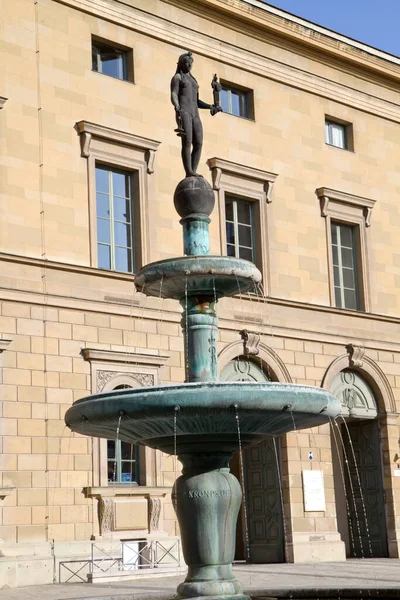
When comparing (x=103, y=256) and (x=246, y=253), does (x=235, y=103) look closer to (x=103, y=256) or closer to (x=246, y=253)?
(x=246, y=253)

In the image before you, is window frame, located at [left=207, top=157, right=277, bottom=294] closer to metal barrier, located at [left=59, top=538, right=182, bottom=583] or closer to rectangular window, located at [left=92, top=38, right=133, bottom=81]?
rectangular window, located at [left=92, top=38, right=133, bottom=81]

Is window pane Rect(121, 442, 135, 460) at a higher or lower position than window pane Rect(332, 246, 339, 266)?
lower

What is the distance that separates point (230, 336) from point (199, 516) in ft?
44.1

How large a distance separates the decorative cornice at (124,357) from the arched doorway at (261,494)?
220 centimetres

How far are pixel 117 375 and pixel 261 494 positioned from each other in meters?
5.59

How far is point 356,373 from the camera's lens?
28.5 m

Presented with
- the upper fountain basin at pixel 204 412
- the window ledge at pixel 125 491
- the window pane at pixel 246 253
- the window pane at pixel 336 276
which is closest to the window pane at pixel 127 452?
the window ledge at pixel 125 491

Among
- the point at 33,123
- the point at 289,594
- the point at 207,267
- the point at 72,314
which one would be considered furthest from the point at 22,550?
the point at 207,267

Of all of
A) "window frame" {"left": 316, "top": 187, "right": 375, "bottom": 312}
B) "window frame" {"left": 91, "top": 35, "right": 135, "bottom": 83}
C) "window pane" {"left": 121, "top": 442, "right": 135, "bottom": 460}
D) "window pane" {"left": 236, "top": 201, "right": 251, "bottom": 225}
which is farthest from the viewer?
"window frame" {"left": 316, "top": 187, "right": 375, "bottom": 312}

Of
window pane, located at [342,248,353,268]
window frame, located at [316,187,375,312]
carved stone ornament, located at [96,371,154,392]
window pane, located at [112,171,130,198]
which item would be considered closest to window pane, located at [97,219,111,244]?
window pane, located at [112,171,130,198]

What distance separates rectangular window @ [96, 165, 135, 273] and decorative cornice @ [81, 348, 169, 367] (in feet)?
6.14

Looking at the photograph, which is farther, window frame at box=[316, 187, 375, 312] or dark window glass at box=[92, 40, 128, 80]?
window frame at box=[316, 187, 375, 312]

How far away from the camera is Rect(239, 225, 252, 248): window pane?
26484mm

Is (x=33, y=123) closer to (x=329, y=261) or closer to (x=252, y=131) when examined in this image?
(x=252, y=131)
